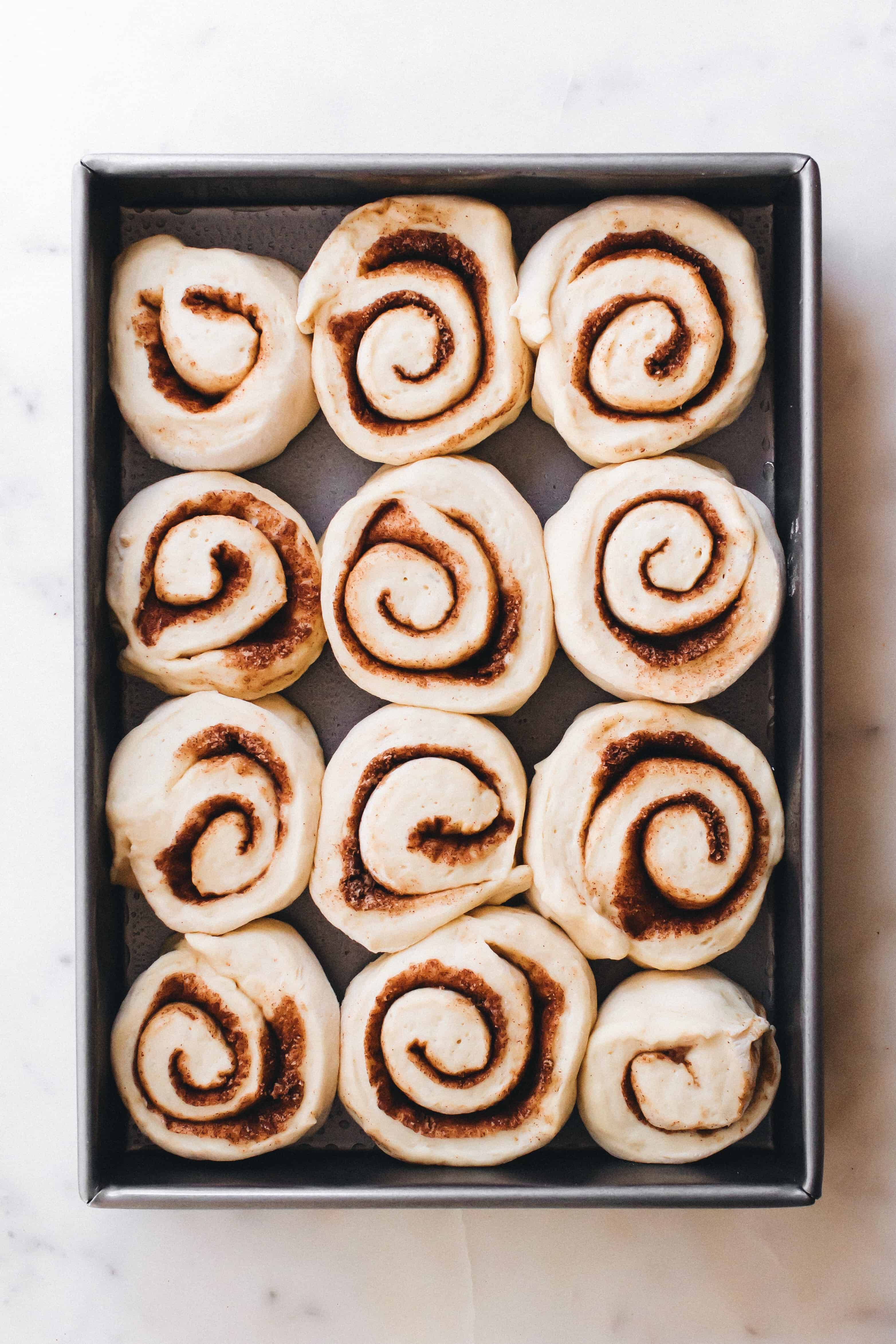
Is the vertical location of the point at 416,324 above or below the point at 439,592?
above

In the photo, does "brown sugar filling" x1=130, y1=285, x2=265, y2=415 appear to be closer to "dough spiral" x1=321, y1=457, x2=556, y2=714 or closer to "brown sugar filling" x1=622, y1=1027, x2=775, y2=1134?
"dough spiral" x1=321, y1=457, x2=556, y2=714

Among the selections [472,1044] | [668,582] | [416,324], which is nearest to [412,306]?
[416,324]

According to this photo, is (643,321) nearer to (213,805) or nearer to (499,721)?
(499,721)

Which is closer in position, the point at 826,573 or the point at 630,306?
the point at 630,306

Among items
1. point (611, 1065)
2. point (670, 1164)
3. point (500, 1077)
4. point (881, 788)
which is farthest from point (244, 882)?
point (881, 788)

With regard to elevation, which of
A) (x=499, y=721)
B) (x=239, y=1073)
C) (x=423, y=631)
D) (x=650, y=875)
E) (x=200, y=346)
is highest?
(x=200, y=346)

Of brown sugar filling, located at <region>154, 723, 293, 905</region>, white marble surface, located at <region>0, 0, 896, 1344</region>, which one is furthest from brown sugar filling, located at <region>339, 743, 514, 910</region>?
white marble surface, located at <region>0, 0, 896, 1344</region>
